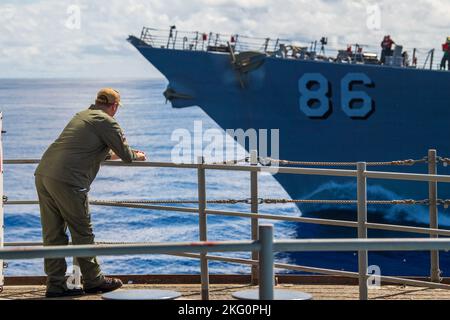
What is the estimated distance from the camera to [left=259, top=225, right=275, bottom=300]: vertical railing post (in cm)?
506

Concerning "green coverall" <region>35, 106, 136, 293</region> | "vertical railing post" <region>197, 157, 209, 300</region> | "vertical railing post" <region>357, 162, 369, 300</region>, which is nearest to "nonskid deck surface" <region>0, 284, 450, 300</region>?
"vertical railing post" <region>197, 157, 209, 300</region>

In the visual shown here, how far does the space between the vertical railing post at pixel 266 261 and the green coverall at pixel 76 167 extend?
2.58 meters

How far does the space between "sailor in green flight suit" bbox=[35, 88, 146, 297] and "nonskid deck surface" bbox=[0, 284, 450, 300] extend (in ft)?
2.23

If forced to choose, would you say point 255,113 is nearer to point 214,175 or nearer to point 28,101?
point 214,175

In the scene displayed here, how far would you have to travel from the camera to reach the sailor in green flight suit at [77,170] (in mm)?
7484

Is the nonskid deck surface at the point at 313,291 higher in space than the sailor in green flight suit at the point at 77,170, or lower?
lower

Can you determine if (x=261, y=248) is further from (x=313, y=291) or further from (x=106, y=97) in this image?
(x=313, y=291)


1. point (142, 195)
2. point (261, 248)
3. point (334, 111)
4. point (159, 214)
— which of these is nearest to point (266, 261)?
point (261, 248)

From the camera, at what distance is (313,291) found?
8625 mm

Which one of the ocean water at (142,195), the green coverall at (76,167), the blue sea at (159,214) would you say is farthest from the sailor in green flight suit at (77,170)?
the ocean water at (142,195)

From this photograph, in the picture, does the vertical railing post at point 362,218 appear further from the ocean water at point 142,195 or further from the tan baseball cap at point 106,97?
the ocean water at point 142,195

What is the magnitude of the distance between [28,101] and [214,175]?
98.0 m

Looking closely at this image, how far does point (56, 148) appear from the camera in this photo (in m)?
7.51

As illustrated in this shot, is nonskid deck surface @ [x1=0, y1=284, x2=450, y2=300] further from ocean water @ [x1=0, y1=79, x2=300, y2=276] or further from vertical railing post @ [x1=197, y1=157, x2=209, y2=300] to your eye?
ocean water @ [x1=0, y1=79, x2=300, y2=276]
